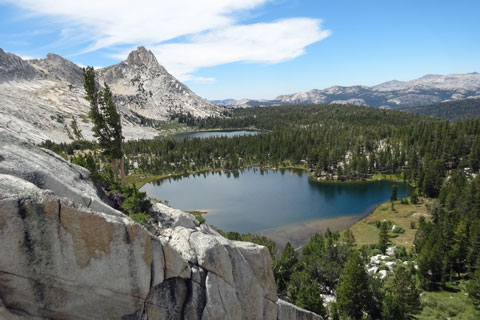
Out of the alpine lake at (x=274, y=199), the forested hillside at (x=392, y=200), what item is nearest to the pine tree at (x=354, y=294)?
the forested hillside at (x=392, y=200)

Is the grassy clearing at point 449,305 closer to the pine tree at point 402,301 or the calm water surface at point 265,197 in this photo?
the pine tree at point 402,301

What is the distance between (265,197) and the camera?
94.8 meters

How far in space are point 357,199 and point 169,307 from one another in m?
88.9

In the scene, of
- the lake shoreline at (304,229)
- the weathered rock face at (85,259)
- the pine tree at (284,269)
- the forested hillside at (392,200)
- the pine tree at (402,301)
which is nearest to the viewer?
the weathered rock face at (85,259)

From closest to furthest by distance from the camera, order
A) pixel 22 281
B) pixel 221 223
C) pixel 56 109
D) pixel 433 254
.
→ 1. pixel 22 281
2. pixel 433 254
3. pixel 221 223
4. pixel 56 109

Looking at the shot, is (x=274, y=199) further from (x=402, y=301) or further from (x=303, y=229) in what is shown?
(x=402, y=301)

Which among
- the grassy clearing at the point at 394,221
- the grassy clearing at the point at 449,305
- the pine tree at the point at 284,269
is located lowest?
the grassy clearing at the point at 394,221

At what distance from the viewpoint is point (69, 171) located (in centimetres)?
1498

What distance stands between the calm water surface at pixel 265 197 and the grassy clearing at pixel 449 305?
36.1 meters

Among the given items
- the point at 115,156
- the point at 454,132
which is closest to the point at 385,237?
the point at 115,156

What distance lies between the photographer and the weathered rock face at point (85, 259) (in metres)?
9.04

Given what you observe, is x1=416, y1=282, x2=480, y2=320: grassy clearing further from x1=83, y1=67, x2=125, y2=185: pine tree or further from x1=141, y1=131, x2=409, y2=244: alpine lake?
x1=83, y1=67, x2=125, y2=185: pine tree

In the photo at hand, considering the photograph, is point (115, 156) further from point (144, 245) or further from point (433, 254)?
point (433, 254)

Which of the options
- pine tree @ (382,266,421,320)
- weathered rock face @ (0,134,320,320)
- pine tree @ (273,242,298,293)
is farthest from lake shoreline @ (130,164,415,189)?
weathered rock face @ (0,134,320,320)
